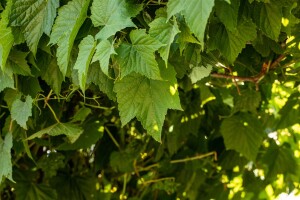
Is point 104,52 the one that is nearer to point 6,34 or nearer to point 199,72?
point 6,34

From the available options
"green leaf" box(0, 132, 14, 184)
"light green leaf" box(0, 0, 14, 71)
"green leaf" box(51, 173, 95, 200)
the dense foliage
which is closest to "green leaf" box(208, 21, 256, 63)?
the dense foliage

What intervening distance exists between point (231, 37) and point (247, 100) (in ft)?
2.26

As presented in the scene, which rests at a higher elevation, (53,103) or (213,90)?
(53,103)

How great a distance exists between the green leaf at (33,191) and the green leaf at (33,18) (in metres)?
0.72

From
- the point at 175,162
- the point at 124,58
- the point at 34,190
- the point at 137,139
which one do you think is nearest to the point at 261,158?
the point at 175,162

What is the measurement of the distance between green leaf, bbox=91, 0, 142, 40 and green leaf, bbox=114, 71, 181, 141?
0.10 metres

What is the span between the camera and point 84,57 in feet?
3.05

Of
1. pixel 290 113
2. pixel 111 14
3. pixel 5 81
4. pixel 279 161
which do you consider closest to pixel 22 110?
pixel 5 81

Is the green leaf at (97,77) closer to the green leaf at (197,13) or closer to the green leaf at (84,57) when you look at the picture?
the green leaf at (84,57)

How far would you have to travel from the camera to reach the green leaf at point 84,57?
0.92m

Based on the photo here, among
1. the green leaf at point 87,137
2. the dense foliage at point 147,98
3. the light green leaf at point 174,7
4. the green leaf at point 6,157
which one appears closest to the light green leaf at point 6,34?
the dense foliage at point 147,98

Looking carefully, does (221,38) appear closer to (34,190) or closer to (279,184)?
(34,190)

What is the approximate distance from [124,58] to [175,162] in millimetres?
1122

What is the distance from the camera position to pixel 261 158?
81.6 inches
